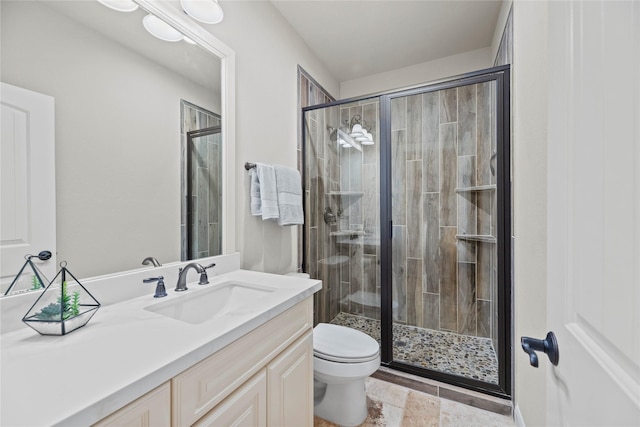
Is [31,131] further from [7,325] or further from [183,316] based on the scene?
[183,316]

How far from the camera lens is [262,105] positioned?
1.84 meters

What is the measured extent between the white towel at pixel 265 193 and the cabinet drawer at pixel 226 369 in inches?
29.4

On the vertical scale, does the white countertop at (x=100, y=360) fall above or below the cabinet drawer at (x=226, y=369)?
above

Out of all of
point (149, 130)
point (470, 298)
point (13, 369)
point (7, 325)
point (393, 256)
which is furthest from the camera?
point (470, 298)

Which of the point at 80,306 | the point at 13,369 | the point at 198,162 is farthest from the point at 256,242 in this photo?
the point at 13,369

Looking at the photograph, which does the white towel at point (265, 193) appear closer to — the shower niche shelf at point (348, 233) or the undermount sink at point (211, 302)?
the undermount sink at point (211, 302)

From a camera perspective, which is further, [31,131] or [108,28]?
[108,28]

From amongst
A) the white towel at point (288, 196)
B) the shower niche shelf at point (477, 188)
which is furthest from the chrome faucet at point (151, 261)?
the shower niche shelf at point (477, 188)

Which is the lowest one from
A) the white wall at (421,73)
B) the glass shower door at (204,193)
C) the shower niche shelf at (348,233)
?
the shower niche shelf at (348,233)

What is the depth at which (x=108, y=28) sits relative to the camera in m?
1.05

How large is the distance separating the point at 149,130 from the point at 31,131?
0.38 m
